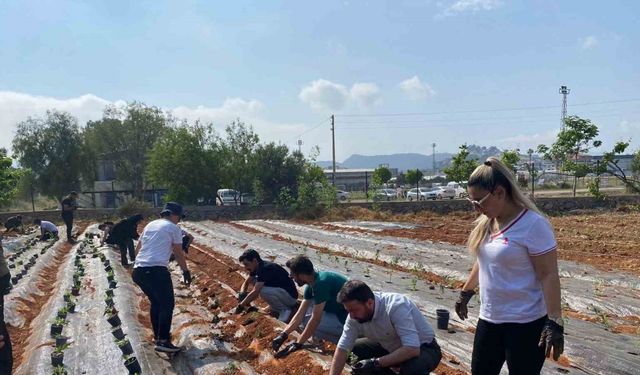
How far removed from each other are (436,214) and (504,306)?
Result: 20349 mm

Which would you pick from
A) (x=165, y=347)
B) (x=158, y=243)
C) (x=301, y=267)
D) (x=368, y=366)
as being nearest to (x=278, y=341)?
(x=301, y=267)

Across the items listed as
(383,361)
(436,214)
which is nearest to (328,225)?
(436,214)

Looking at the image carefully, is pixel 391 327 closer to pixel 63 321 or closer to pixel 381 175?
pixel 63 321

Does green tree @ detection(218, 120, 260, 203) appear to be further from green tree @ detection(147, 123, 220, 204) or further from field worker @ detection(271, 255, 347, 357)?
field worker @ detection(271, 255, 347, 357)

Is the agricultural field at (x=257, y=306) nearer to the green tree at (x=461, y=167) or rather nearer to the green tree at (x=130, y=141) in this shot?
the green tree at (x=461, y=167)

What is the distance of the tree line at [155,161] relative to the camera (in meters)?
26.6

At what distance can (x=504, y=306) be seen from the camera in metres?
2.47

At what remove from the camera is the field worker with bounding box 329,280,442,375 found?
10.5 ft

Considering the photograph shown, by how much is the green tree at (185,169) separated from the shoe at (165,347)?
22328 millimetres

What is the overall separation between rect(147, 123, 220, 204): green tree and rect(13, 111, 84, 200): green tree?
11.3 metres

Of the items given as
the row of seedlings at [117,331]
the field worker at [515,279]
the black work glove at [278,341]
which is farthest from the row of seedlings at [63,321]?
the field worker at [515,279]

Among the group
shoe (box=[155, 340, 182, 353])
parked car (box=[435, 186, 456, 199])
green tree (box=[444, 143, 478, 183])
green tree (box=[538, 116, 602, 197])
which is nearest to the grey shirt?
shoe (box=[155, 340, 182, 353])

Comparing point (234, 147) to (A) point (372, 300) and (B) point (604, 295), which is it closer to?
(B) point (604, 295)

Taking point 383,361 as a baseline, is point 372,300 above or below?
above
